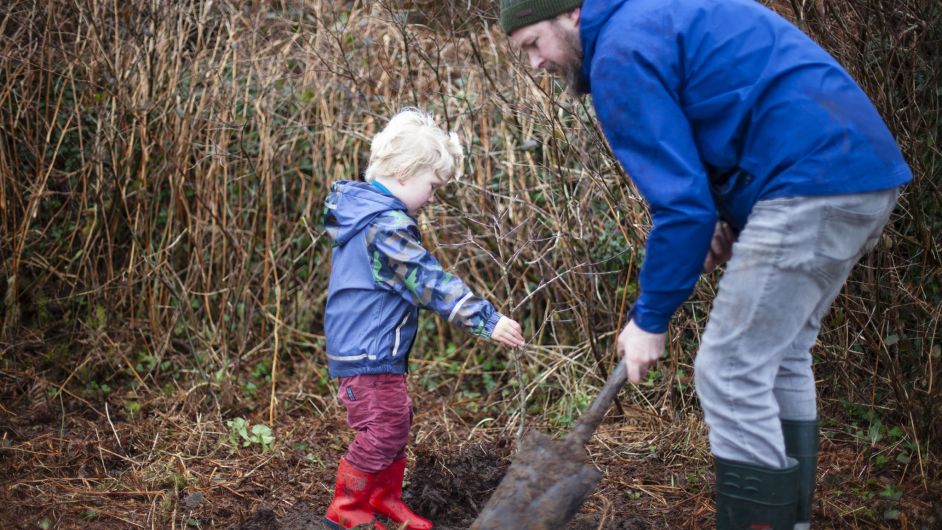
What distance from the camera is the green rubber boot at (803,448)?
2773 mm

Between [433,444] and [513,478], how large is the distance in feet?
5.12

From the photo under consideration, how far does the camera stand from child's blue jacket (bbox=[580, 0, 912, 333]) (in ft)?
7.64

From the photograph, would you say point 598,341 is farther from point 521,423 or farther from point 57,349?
point 57,349

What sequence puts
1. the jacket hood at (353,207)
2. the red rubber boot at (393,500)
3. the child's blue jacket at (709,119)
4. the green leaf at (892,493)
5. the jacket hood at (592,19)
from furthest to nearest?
1. the green leaf at (892,493)
2. the red rubber boot at (393,500)
3. the jacket hood at (353,207)
4. the jacket hood at (592,19)
5. the child's blue jacket at (709,119)

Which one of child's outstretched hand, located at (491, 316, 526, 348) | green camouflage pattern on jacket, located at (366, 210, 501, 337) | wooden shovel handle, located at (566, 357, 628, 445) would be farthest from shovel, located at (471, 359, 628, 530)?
green camouflage pattern on jacket, located at (366, 210, 501, 337)

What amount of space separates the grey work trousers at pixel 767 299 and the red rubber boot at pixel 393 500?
137 cm

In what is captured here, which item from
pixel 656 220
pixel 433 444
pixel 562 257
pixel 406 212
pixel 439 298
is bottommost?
pixel 433 444

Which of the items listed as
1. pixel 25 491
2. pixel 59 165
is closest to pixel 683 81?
pixel 25 491

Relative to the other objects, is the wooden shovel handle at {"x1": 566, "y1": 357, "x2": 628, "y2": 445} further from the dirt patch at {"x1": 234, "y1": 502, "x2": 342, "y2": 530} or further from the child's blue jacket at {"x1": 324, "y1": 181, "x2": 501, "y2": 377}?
the dirt patch at {"x1": 234, "y1": 502, "x2": 342, "y2": 530}

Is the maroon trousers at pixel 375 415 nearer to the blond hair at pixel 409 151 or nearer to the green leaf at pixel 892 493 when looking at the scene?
the blond hair at pixel 409 151

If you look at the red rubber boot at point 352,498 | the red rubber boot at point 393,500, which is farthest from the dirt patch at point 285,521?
the red rubber boot at point 393,500

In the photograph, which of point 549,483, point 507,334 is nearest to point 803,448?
point 549,483

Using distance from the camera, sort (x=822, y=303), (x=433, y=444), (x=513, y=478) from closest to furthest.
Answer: (x=822, y=303), (x=513, y=478), (x=433, y=444)

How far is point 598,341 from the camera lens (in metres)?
4.74
